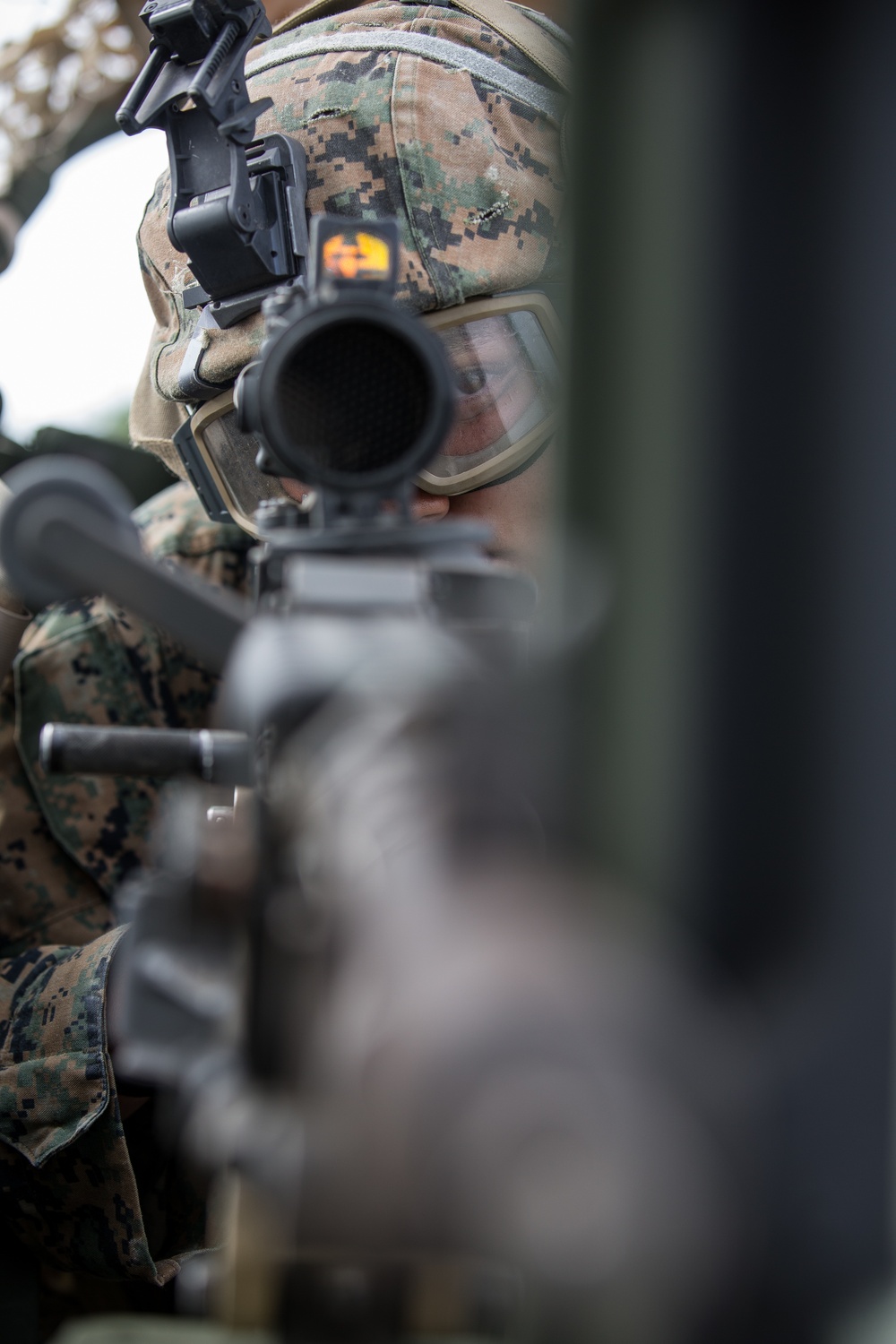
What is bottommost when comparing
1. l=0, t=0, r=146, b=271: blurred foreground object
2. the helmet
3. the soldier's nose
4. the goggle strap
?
the soldier's nose

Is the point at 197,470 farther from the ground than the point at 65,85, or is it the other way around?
the point at 65,85

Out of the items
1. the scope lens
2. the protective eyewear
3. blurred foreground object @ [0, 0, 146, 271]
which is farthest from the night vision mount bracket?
blurred foreground object @ [0, 0, 146, 271]

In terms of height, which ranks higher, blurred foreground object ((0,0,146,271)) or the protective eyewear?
blurred foreground object ((0,0,146,271))

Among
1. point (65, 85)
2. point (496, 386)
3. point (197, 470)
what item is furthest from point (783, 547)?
point (65, 85)

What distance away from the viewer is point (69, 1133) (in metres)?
1.56

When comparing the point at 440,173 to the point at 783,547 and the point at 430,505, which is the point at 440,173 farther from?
the point at 783,547

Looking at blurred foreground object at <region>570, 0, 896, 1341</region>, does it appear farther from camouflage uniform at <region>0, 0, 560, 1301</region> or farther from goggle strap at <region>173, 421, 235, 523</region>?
goggle strap at <region>173, 421, 235, 523</region>

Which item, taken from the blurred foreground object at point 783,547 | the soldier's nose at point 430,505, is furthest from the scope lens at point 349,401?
the soldier's nose at point 430,505

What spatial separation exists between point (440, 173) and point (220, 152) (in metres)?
0.31

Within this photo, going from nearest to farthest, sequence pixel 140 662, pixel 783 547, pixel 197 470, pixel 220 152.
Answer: pixel 783 547 → pixel 220 152 → pixel 197 470 → pixel 140 662

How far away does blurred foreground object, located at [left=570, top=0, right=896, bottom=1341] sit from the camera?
49 centimetres

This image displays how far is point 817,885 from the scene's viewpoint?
1.66 feet

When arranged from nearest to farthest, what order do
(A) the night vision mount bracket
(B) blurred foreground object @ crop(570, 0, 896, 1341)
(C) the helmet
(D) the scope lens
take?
(B) blurred foreground object @ crop(570, 0, 896, 1341), (D) the scope lens, (A) the night vision mount bracket, (C) the helmet

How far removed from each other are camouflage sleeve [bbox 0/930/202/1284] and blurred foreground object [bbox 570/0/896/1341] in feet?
4.14
